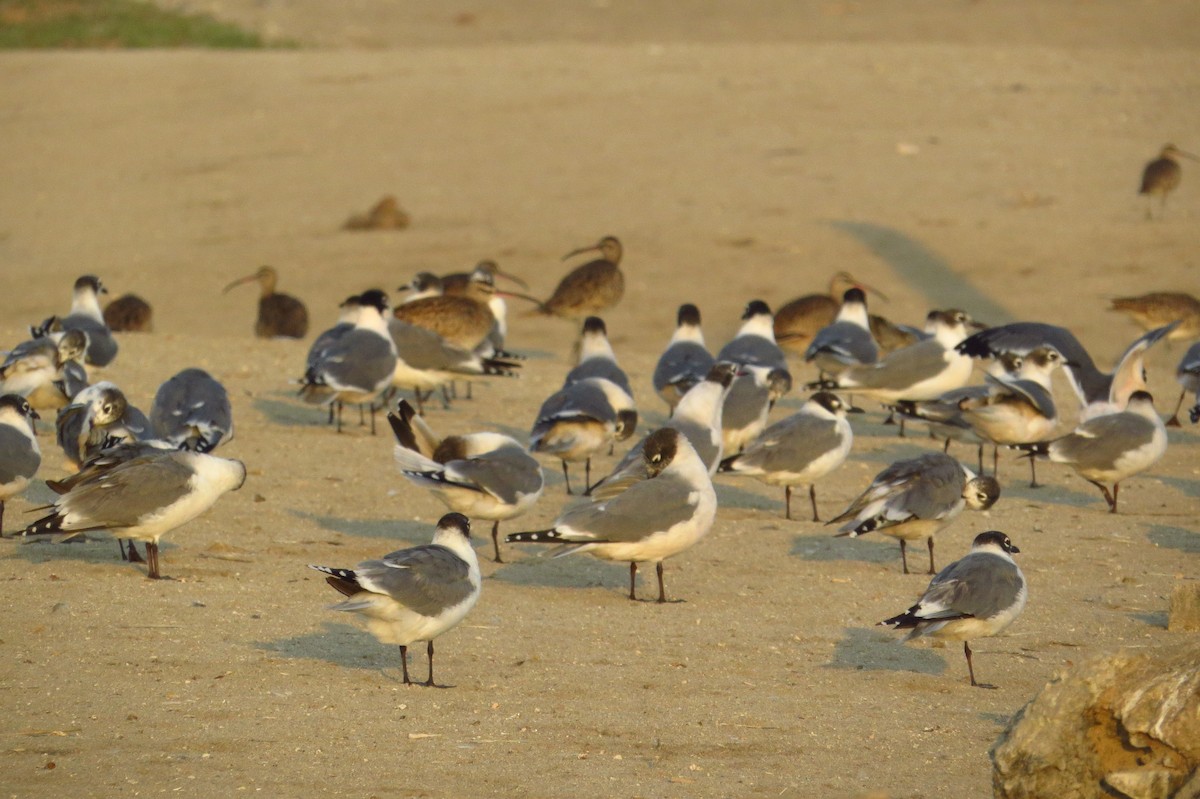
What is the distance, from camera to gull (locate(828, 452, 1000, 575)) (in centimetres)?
941

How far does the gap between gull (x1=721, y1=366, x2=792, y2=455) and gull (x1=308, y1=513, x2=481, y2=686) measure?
4.61m

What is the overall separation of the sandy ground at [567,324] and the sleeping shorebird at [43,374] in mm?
372

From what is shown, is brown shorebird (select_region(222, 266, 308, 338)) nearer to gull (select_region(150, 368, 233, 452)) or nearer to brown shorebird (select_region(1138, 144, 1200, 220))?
gull (select_region(150, 368, 233, 452))

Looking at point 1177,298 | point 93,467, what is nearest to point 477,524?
point 93,467

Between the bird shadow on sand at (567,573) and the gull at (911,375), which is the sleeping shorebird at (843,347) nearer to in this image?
the gull at (911,375)

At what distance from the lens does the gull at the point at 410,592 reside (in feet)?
23.7

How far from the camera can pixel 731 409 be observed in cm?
1212

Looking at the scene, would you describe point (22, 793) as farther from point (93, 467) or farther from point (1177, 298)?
point (1177, 298)

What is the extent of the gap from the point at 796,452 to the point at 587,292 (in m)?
6.70

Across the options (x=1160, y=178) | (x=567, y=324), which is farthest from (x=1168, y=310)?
(x=567, y=324)

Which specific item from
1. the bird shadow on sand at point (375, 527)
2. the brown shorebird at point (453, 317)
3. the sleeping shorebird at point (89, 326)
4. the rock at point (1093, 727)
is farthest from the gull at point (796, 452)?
the sleeping shorebird at point (89, 326)

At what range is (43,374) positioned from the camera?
1144 centimetres

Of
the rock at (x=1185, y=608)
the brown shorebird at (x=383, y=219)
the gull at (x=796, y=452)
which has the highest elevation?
the brown shorebird at (x=383, y=219)

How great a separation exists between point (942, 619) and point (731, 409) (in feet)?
15.1
